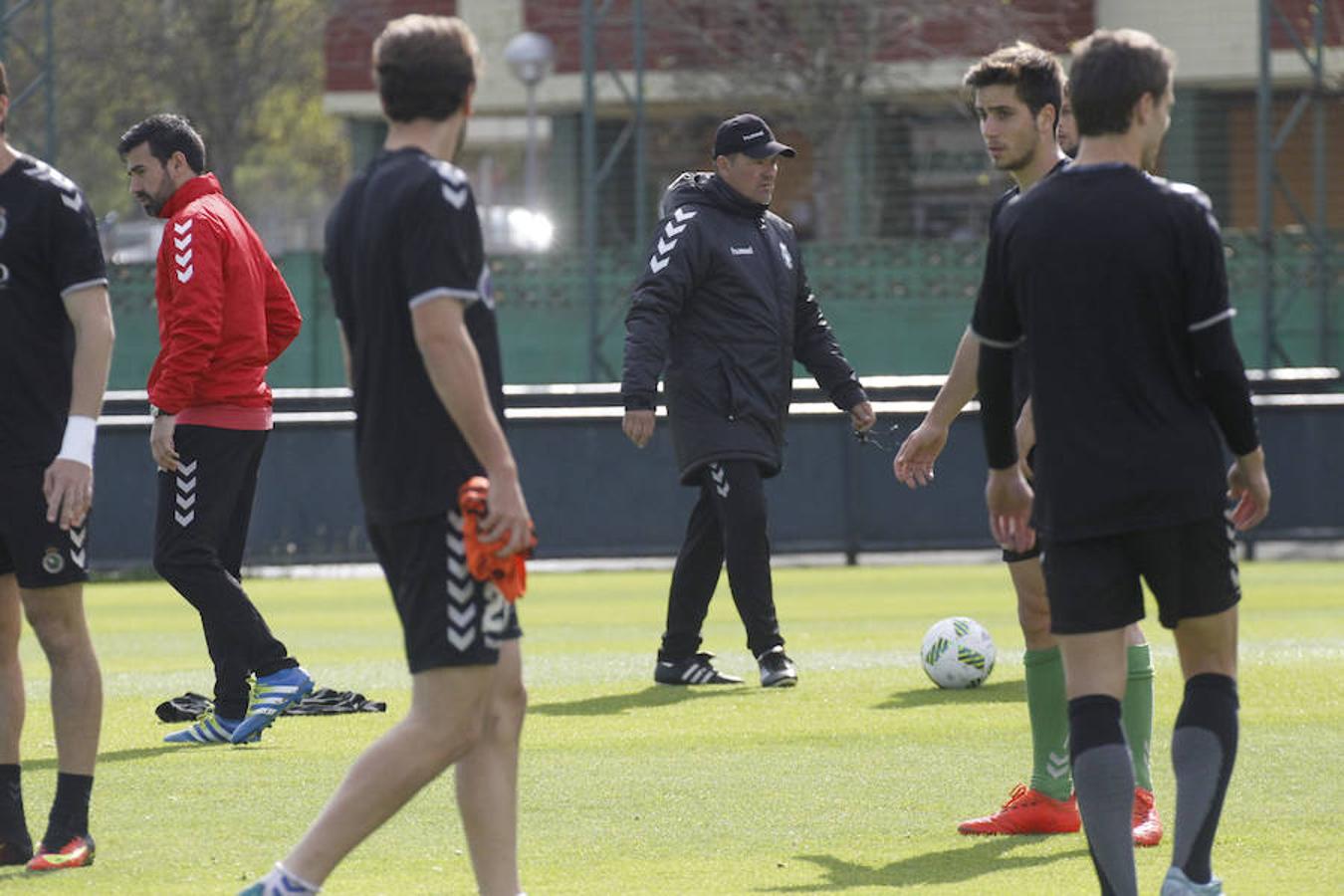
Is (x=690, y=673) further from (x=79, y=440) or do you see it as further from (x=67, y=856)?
(x=79, y=440)

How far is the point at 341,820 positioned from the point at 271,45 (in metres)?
23.5

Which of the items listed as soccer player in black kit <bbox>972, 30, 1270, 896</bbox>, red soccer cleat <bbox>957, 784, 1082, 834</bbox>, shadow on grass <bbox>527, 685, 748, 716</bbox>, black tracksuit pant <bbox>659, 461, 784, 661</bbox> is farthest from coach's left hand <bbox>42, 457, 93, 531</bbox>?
black tracksuit pant <bbox>659, 461, 784, 661</bbox>

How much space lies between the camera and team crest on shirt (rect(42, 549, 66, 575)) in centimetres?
616

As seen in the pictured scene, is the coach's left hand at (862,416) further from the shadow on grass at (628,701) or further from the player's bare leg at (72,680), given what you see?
the player's bare leg at (72,680)

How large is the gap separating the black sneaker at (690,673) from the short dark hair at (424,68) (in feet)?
18.2

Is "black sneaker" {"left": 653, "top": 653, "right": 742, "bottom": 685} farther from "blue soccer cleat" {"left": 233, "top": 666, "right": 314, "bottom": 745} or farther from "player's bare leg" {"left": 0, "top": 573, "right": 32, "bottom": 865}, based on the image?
"player's bare leg" {"left": 0, "top": 573, "right": 32, "bottom": 865}

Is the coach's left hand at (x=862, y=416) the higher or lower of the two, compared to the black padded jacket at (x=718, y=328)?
lower

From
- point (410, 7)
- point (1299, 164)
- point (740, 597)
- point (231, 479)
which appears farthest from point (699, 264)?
point (410, 7)

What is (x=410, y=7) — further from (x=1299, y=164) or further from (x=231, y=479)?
(x=231, y=479)

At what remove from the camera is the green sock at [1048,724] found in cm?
677

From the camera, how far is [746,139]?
10.2 metres

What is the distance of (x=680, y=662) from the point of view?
10391 millimetres

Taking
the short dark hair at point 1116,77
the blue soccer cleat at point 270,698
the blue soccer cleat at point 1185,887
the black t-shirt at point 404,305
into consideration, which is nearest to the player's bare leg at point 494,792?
the black t-shirt at point 404,305

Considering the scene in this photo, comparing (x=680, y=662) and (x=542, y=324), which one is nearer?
(x=680, y=662)
